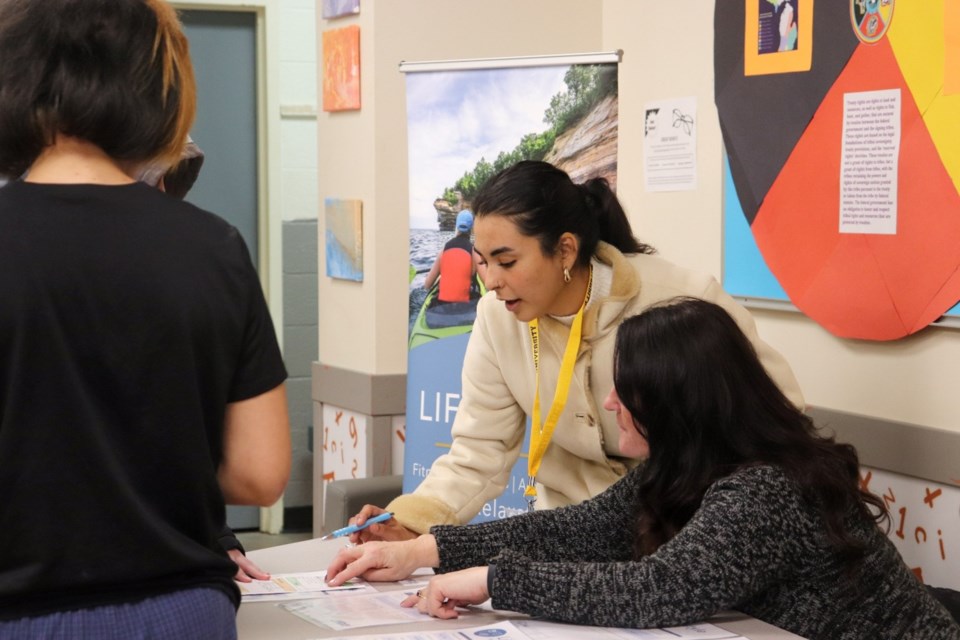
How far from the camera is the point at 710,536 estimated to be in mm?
1670

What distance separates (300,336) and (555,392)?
10.4 feet

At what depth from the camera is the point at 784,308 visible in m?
3.04

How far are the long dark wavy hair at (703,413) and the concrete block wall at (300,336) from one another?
12.2 ft

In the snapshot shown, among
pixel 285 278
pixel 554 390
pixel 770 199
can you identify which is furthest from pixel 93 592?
pixel 285 278

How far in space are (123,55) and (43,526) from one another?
44 centimetres

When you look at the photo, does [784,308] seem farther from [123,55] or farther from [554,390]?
[123,55]

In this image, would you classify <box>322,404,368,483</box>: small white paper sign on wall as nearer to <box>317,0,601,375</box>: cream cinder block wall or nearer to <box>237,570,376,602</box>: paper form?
<box>317,0,601,375</box>: cream cinder block wall

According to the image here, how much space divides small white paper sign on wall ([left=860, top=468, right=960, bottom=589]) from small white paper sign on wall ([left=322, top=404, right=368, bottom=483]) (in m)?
1.90

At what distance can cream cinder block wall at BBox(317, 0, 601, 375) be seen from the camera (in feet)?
13.2

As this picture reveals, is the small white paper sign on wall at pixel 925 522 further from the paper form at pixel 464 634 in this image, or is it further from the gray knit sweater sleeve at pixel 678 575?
the paper form at pixel 464 634

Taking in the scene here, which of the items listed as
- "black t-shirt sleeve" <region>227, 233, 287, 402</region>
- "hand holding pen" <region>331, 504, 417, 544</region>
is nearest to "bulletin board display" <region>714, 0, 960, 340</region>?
"hand holding pen" <region>331, 504, 417, 544</region>

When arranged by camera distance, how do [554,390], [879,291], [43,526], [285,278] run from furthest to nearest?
[285,278] < [879,291] < [554,390] < [43,526]

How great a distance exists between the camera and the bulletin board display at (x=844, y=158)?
2.57 meters

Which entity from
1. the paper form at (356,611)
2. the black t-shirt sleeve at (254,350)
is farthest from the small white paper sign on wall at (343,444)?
the black t-shirt sleeve at (254,350)
